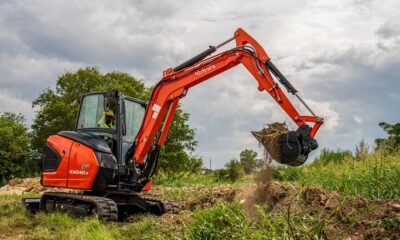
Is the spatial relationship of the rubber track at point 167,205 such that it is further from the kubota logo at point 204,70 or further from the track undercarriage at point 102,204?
the kubota logo at point 204,70

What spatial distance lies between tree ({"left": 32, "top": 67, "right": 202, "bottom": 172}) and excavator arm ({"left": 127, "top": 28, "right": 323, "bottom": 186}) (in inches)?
927

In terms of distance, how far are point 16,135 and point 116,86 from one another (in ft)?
44.7

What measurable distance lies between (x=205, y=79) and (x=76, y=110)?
27349 millimetres

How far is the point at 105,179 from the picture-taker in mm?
10664

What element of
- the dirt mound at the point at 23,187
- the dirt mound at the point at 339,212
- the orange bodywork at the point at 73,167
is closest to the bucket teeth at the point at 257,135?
the dirt mound at the point at 339,212

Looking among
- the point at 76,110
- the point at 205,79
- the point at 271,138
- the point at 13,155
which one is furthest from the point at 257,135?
the point at 13,155

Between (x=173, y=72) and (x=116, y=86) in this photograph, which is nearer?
(x=173, y=72)

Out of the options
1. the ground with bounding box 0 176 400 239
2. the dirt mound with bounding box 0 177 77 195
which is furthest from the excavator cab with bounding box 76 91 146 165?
the dirt mound with bounding box 0 177 77 195

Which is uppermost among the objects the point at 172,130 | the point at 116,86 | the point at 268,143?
the point at 116,86

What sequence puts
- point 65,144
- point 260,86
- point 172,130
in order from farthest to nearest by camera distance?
point 172,130 → point 65,144 → point 260,86

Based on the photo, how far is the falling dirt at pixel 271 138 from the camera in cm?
863

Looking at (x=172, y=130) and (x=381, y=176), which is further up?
(x=172, y=130)

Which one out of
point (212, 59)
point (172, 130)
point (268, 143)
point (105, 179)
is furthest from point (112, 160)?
point (172, 130)

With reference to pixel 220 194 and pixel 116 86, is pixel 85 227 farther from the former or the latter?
pixel 116 86
